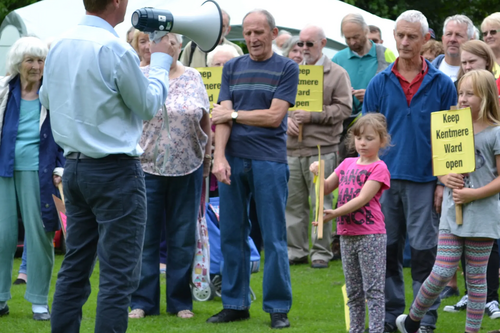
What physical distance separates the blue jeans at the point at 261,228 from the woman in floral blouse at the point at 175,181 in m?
0.38

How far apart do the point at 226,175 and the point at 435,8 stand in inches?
562

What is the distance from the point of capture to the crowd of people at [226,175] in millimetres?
4285

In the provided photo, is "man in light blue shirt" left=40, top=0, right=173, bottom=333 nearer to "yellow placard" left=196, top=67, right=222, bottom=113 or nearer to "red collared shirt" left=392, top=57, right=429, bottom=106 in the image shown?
"red collared shirt" left=392, top=57, right=429, bottom=106

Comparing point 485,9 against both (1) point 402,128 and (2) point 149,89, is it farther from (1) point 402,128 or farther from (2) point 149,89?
(2) point 149,89

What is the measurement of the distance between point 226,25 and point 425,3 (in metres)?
11.1

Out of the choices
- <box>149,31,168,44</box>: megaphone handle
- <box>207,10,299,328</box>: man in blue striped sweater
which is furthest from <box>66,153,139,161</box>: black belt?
<box>207,10,299,328</box>: man in blue striped sweater

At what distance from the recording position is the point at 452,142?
5266 millimetres

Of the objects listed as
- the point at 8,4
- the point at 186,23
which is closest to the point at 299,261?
the point at 186,23

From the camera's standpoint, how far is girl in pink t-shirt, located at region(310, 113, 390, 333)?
17.2 ft

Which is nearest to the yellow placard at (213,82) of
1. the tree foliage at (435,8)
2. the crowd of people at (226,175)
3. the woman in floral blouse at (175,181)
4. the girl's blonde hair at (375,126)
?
the crowd of people at (226,175)

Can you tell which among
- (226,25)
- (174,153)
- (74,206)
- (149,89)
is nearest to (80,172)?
(74,206)

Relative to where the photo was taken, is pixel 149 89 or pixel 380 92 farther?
pixel 380 92

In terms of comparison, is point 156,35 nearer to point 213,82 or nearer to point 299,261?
point 213,82

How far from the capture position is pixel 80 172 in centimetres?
429
